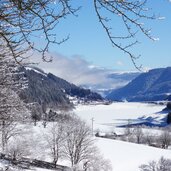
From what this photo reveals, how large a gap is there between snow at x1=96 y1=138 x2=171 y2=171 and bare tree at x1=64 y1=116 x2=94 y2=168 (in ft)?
11.5

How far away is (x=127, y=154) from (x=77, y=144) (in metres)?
10.5

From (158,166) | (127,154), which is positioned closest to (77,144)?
(158,166)

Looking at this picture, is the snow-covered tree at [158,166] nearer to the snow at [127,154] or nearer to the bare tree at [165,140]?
the snow at [127,154]

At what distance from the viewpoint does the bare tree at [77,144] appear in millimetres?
43281

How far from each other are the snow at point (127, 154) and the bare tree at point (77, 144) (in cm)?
350

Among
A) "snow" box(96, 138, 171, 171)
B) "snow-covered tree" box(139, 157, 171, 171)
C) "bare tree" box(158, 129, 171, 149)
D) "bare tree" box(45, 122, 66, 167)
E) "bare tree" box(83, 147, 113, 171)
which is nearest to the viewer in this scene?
"bare tree" box(83, 147, 113, 171)

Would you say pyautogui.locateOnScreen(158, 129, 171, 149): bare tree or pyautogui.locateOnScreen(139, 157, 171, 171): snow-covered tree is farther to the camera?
pyautogui.locateOnScreen(158, 129, 171, 149): bare tree

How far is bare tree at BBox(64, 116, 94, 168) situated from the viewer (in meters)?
43.3

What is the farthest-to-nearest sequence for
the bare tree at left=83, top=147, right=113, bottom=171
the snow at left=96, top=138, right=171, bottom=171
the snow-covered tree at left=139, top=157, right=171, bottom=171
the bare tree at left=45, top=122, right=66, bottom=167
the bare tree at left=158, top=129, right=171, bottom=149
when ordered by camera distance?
1. the bare tree at left=158, top=129, right=171, bottom=149
2. the snow at left=96, top=138, right=171, bottom=171
3. the bare tree at left=45, top=122, right=66, bottom=167
4. the snow-covered tree at left=139, top=157, right=171, bottom=171
5. the bare tree at left=83, top=147, right=113, bottom=171

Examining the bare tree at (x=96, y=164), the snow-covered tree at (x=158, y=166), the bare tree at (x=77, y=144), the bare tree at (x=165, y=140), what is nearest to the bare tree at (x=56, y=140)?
the bare tree at (x=77, y=144)

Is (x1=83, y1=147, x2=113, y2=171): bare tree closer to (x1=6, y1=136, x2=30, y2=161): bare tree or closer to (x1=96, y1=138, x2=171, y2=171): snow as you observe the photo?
(x1=96, y1=138, x2=171, y2=171): snow

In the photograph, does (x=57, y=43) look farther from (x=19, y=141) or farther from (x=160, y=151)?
(x=160, y=151)

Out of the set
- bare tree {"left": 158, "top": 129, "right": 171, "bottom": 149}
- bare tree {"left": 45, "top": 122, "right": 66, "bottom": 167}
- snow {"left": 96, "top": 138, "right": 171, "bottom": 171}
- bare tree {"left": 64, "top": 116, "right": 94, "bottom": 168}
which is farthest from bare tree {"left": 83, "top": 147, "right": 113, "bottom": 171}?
bare tree {"left": 158, "top": 129, "right": 171, "bottom": 149}

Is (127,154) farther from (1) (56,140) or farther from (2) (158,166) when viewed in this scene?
(1) (56,140)
